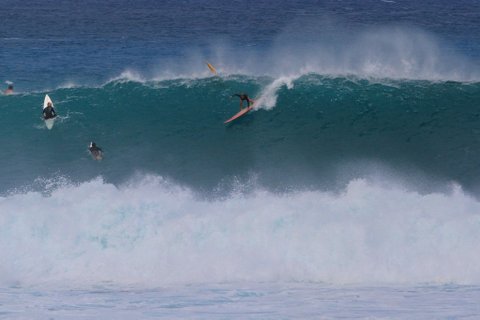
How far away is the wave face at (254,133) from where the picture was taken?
2741 cm

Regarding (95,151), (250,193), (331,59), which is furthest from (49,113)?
(331,59)

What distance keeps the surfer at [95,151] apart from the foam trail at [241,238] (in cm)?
321

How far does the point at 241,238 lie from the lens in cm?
2297

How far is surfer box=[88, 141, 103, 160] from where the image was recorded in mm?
28297

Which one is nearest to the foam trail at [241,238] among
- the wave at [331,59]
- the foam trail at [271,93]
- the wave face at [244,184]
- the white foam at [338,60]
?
the wave face at [244,184]

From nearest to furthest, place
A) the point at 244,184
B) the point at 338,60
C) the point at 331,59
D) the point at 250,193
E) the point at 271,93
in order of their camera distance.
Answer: the point at 250,193 < the point at 244,184 < the point at 271,93 < the point at 338,60 < the point at 331,59

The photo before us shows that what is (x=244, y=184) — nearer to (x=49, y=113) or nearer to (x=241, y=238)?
(x=241, y=238)

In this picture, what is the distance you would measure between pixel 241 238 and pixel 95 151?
7.89m

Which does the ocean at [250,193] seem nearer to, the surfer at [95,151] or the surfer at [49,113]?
the surfer at [95,151]

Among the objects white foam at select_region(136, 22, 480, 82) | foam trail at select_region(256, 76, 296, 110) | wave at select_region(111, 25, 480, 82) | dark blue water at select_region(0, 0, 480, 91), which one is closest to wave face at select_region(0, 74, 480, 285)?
foam trail at select_region(256, 76, 296, 110)

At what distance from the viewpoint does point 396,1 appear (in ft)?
251

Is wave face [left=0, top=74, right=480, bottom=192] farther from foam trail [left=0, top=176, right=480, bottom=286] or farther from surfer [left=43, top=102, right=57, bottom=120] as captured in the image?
foam trail [left=0, top=176, right=480, bottom=286]

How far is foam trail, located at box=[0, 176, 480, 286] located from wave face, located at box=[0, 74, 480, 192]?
2.26 meters

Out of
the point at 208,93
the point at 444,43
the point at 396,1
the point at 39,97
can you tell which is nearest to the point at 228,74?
the point at 208,93
